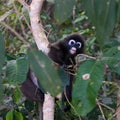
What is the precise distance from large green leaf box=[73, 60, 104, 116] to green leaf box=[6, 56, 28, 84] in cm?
20

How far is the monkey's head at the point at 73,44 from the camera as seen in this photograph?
9.33 feet

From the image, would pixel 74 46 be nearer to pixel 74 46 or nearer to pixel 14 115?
pixel 74 46

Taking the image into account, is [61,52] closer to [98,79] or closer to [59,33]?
[59,33]

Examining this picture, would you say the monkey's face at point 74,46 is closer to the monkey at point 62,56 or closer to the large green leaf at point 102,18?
the monkey at point 62,56

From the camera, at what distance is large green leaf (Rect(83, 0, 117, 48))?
0.73 metres

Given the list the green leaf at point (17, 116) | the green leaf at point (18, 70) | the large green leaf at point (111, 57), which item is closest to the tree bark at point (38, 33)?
the green leaf at point (18, 70)

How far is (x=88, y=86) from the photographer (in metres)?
1.21

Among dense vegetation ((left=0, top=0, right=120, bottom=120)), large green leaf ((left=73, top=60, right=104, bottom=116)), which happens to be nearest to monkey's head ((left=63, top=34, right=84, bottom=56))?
dense vegetation ((left=0, top=0, right=120, bottom=120))

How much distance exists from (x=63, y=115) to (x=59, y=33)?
1033 millimetres

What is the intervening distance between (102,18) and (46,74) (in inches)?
6.8

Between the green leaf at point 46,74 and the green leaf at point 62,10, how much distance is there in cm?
11

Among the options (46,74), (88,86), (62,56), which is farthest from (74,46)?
(46,74)

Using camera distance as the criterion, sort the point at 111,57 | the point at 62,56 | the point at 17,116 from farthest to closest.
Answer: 1. the point at 62,56
2. the point at 17,116
3. the point at 111,57

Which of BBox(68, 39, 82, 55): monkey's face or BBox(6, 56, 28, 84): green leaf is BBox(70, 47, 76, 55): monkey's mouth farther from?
BBox(6, 56, 28, 84): green leaf
